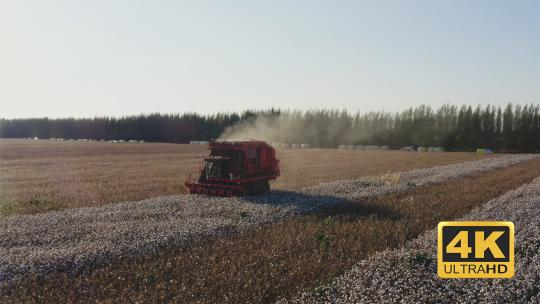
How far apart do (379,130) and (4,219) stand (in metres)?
99.4

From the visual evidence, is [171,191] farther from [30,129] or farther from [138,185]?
[30,129]

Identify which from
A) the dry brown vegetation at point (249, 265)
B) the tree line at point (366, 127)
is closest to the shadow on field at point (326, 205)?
the dry brown vegetation at point (249, 265)

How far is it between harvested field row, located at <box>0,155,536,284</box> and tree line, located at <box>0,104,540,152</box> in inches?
2069

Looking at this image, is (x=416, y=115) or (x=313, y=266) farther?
(x=416, y=115)

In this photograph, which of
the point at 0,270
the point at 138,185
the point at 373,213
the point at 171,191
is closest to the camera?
the point at 0,270

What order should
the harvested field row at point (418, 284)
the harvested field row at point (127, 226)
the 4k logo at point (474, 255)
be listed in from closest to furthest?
1. the harvested field row at point (418, 284)
2. the 4k logo at point (474, 255)
3. the harvested field row at point (127, 226)

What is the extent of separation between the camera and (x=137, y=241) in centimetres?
1347

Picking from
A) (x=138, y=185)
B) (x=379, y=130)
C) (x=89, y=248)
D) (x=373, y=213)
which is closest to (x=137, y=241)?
(x=89, y=248)

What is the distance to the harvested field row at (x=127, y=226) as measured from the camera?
11961 mm

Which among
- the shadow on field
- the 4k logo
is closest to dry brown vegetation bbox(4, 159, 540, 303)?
the shadow on field

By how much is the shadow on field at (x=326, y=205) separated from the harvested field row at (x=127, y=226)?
0.14ft

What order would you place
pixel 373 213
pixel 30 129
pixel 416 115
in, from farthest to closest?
pixel 30 129, pixel 416 115, pixel 373 213

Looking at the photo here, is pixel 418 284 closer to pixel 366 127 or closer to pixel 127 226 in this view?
pixel 127 226

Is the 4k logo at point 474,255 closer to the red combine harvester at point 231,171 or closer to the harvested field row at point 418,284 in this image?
the harvested field row at point 418,284
